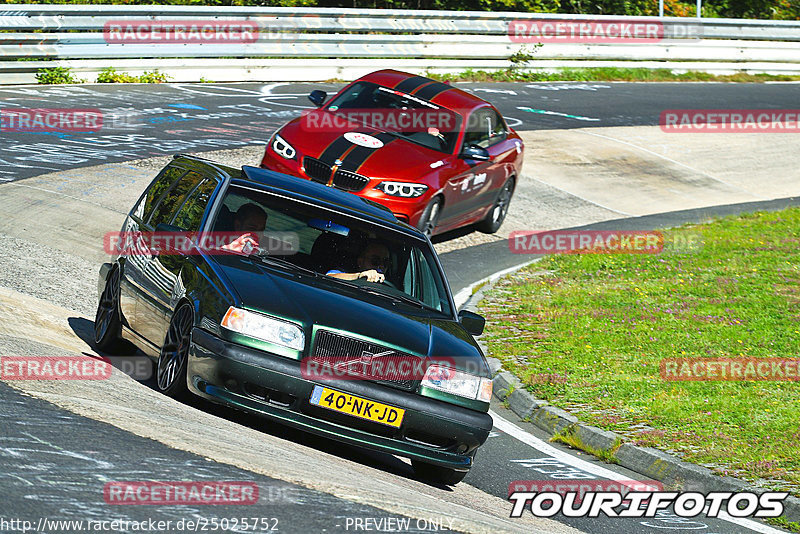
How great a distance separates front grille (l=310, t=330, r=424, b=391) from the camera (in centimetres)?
660

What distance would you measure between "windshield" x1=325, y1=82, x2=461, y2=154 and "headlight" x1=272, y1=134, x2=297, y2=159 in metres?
1.20

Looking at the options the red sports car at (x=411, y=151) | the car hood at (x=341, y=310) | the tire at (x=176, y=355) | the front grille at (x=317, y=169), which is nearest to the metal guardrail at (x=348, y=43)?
the red sports car at (x=411, y=151)

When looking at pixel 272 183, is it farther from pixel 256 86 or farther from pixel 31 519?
pixel 256 86

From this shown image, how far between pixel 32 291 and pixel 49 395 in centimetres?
420

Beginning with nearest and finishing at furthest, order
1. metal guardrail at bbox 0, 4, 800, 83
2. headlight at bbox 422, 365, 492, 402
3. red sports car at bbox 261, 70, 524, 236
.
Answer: headlight at bbox 422, 365, 492, 402 < red sports car at bbox 261, 70, 524, 236 < metal guardrail at bbox 0, 4, 800, 83

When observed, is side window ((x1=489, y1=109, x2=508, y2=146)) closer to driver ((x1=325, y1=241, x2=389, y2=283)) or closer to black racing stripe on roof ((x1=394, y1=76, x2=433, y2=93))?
black racing stripe on roof ((x1=394, y1=76, x2=433, y2=93))

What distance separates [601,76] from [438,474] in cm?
2471

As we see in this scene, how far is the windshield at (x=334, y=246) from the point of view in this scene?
7.72m

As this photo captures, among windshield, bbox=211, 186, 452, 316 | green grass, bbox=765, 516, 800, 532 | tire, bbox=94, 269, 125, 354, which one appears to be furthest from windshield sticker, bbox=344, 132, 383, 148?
green grass, bbox=765, 516, 800, 532

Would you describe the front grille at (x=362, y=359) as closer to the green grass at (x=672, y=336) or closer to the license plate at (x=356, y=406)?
the license plate at (x=356, y=406)

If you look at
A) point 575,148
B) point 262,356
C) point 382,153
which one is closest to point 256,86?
point 575,148

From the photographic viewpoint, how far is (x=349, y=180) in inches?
511

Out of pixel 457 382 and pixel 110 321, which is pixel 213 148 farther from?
pixel 457 382

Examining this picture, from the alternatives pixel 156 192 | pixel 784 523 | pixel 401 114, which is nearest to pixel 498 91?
pixel 401 114
